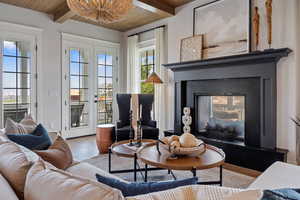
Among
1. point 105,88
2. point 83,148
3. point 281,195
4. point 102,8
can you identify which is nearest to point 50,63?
point 105,88

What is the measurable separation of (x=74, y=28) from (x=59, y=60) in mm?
888

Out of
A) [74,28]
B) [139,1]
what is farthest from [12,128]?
[74,28]

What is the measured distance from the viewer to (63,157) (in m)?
1.66

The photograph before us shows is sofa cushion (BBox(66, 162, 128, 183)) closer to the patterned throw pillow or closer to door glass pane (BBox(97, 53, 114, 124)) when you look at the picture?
the patterned throw pillow

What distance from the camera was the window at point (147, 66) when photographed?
5316 mm

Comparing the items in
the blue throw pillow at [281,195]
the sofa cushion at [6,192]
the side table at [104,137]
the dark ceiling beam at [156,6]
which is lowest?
the side table at [104,137]

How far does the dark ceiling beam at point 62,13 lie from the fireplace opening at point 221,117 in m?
3.08

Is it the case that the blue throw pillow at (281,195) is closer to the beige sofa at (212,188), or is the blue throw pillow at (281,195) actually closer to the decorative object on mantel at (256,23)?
the beige sofa at (212,188)

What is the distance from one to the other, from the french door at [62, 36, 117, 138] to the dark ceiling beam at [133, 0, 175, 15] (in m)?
2.11

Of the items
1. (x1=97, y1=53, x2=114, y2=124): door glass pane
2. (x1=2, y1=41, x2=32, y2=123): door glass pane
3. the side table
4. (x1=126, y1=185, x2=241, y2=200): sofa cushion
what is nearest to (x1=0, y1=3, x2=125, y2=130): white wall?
(x1=2, y1=41, x2=32, y2=123): door glass pane

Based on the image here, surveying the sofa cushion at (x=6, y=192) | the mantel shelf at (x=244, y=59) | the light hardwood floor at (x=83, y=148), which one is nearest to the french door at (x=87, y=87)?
the light hardwood floor at (x=83, y=148)

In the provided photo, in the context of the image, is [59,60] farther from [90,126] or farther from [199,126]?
[199,126]

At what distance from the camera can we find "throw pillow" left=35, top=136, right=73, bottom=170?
1.53 meters

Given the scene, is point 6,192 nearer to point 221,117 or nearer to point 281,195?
point 281,195
